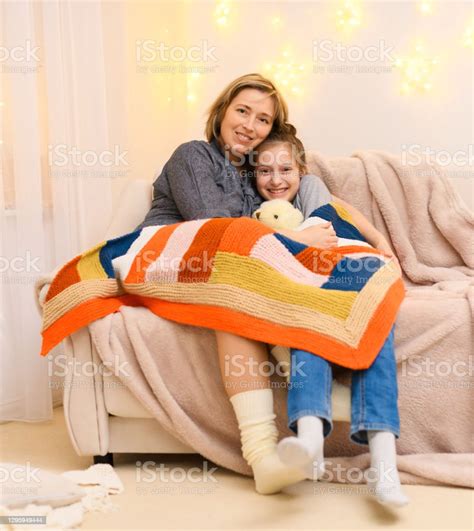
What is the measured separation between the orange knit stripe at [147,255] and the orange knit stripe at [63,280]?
0.12 metres

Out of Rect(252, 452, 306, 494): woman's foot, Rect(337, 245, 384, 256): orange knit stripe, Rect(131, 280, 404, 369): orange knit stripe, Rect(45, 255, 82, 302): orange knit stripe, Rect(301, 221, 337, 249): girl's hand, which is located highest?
Rect(301, 221, 337, 249): girl's hand

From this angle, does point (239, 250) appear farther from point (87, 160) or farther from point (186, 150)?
point (87, 160)

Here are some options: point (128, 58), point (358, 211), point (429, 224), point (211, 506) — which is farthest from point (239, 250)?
point (128, 58)

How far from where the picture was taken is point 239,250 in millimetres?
1449

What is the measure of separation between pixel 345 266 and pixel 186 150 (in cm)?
66

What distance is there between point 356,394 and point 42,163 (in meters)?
1.29

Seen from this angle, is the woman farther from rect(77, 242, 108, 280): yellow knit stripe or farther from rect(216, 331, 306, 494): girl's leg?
rect(77, 242, 108, 280): yellow knit stripe

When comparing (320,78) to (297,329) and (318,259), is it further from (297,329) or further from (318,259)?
(297,329)

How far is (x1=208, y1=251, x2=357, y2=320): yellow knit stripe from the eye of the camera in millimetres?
1360

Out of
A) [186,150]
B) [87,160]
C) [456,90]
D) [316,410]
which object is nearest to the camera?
[316,410]

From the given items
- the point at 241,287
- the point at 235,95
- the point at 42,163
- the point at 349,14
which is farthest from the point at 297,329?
the point at 349,14

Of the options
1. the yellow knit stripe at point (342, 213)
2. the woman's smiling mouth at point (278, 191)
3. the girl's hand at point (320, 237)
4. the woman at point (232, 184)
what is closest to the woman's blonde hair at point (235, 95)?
the woman at point (232, 184)

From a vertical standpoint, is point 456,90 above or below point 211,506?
above

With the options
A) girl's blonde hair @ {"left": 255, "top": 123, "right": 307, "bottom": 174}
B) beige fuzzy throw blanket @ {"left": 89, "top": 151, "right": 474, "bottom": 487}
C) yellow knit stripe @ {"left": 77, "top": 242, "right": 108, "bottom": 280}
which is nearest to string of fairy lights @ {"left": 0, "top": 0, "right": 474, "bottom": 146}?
girl's blonde hair @ {"left": 255, "top": 123, "right": 307, "bottom": 174}
